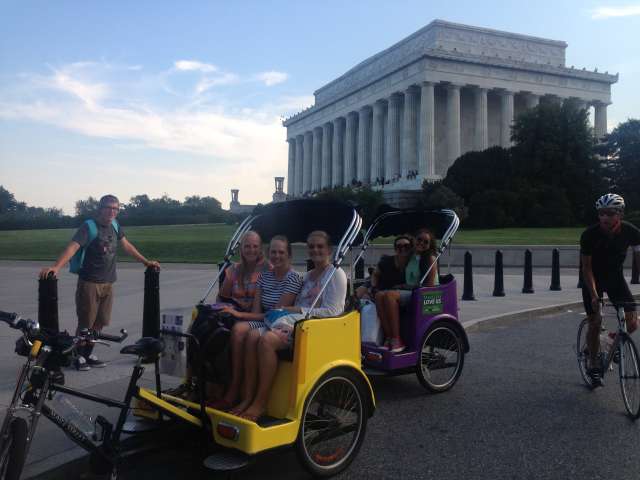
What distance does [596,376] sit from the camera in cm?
623

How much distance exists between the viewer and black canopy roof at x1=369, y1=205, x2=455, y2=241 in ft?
25.0

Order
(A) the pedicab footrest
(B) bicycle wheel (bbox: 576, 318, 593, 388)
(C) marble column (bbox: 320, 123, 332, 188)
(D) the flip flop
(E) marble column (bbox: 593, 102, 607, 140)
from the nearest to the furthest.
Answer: (A) the pedicab footrest, (D) the flip flop, (B) bicycle wheel (bbox: 576, 318, 593, 388), (E) marble column (bbox: 593, 102, 607, 140), (C) marble column (bbox: 320, 123, 332, 188)

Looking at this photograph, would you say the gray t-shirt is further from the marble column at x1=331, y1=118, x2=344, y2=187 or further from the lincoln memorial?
the marble column at x1=331, y1=118, x2=344, y2=187

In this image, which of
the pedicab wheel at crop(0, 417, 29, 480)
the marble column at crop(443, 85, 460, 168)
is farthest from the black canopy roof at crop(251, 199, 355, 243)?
the marble column at crop(443, 85, 460, 168)

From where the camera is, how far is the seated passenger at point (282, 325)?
4.09 metres

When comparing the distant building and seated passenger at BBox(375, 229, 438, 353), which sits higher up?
the distant building

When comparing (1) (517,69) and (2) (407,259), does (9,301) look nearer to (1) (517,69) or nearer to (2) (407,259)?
(2) (407,259)

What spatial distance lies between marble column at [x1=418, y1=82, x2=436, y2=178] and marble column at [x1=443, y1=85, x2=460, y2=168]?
2.07 m

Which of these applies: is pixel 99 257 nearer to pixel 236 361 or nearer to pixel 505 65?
pixel 236 361

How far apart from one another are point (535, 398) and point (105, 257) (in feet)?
15.1

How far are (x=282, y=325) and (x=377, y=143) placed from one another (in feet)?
231

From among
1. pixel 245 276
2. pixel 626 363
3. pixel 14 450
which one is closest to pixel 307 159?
pixel 245 276

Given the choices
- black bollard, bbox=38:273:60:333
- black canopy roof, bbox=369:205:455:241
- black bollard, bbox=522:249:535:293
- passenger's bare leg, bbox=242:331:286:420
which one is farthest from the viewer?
black bollard, bbox=522:249:535:293

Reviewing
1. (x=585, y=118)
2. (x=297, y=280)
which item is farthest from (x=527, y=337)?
(x=585, y=118)
